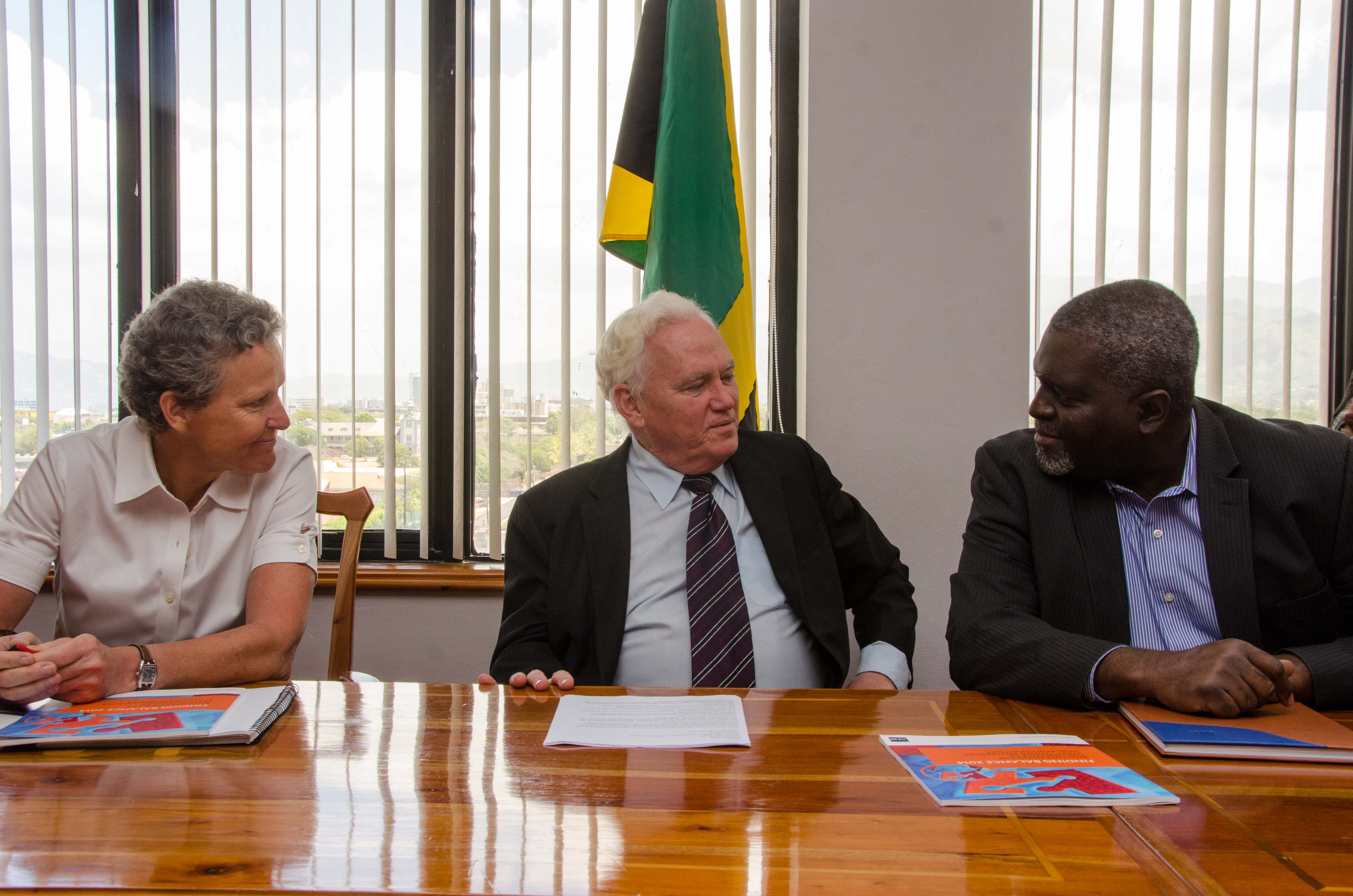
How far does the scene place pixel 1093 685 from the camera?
118cm

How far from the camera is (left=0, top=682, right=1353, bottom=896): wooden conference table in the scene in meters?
0.71

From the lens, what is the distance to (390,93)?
8.40ft

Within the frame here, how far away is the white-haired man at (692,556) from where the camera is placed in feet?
5.20

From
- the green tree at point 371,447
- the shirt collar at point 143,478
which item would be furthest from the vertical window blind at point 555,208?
the shirt collar at point 143,478

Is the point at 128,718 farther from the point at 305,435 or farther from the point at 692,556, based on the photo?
the point at 305,435

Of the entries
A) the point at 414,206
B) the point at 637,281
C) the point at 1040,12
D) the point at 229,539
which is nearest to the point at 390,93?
the point at 414,206

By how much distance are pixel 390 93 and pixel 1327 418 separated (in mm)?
2980

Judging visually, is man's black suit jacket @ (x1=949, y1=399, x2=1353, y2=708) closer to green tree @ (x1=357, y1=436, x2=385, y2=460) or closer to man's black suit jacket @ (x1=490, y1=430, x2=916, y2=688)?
man's black suit jacket @ (x1=490, y1=430, x2=916, y2=688)

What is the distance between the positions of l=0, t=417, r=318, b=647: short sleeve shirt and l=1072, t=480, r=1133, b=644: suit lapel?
140cm

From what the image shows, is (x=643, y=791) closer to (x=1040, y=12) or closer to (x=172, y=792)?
(x=172, y=792)

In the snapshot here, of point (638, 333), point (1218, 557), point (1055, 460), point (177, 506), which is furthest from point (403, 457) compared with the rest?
point (1218, 557)

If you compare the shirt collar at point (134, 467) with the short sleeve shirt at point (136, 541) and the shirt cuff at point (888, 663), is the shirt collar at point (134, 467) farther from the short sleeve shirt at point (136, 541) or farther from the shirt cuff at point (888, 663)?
the shirt cuff at point (888, 663)

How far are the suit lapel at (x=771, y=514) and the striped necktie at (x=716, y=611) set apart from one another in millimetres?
69

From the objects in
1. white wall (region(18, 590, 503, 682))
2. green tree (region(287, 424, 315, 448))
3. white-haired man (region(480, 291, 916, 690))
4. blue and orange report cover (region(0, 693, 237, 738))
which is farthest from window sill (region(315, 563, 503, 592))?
blue and orange report cover (region(0, 693, 237, 738))
